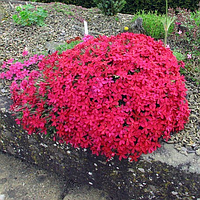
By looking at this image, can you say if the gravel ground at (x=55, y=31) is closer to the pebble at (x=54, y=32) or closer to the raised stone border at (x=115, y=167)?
the pebble at (x=54, y=32)

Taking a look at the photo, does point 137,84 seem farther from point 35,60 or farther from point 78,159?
point 35,60

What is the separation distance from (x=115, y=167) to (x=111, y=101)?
Answer: 0.57 m

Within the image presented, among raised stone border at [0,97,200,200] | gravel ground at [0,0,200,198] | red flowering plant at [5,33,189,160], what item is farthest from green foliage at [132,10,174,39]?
raised stone border at [0,97,200,200]

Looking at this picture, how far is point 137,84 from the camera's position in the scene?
2092 mm

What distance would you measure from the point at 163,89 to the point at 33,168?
5.24ft

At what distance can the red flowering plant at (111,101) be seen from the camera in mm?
2029

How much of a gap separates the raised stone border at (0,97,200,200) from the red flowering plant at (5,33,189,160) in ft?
0.39

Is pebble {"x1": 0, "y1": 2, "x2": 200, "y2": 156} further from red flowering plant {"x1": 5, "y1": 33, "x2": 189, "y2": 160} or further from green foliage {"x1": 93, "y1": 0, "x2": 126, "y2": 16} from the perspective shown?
red flowering plant {"x1": 5, "y1": 33, "x2": 189, "y2": 160}

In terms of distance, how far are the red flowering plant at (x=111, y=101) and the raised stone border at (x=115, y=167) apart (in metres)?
0.12

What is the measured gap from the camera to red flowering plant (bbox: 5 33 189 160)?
2029 mm

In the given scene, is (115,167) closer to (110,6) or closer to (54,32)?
(54,32)

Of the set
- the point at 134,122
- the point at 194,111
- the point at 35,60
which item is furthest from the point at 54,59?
the point at 194,111

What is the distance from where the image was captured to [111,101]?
2.04m

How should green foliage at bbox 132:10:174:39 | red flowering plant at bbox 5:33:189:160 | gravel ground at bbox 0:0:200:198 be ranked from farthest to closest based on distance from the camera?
1. green foliage at bbox 132:10:174:39
2. gravel ground at bbox 0:0:200:198
3. red flowering plant at bbox 5:33:189:160
